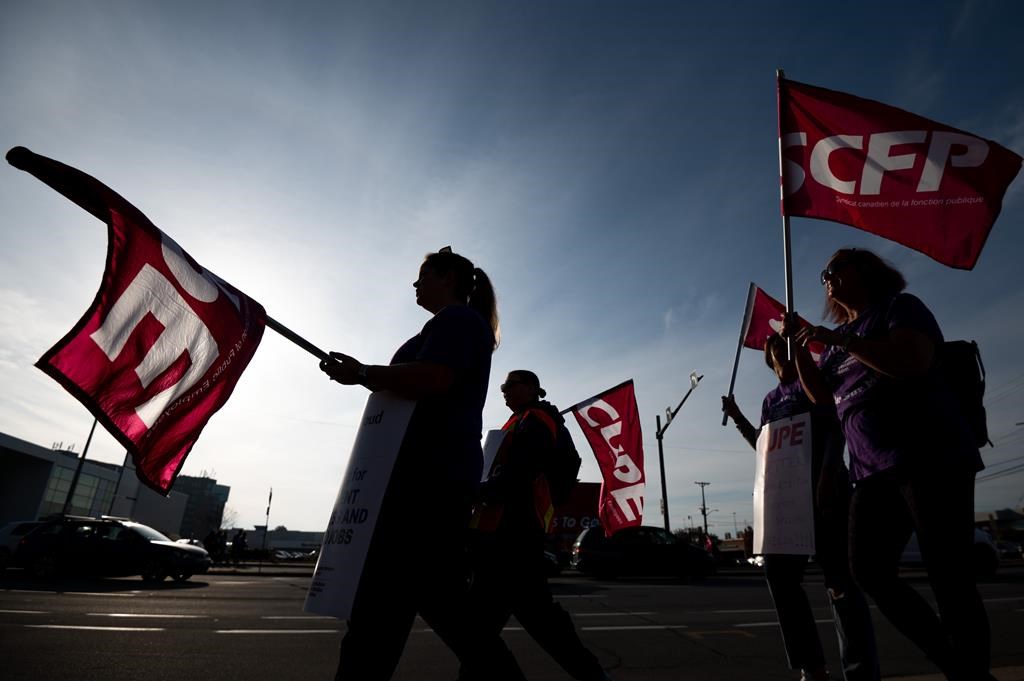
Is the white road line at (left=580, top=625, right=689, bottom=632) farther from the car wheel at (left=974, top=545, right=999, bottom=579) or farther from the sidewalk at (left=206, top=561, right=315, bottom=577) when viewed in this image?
the car wheel at (left=974, top=545, right=999, bottom=579)

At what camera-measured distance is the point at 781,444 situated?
3.00 metres

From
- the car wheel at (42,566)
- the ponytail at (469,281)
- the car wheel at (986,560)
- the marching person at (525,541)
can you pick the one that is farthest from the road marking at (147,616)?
the car wheel at (986,560)

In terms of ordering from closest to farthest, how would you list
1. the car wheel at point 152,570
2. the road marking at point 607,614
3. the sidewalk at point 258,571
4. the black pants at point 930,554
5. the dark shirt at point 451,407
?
the dark shirt at point 451,407 → the black pants at point 930,554 → the road marking at point 607,614 → the car wheel at point 152,570 → the sidewalk at point 258,571

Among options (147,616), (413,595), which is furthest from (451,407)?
(147,616)

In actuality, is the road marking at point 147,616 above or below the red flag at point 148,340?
below

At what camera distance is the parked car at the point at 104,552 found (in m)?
12.1

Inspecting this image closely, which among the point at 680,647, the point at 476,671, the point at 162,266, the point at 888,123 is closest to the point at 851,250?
the point at 888,123

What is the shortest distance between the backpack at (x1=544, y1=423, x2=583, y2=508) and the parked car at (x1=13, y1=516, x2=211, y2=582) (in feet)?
39.3

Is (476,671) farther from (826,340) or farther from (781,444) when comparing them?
(781,444)

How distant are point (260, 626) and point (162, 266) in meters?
5.05

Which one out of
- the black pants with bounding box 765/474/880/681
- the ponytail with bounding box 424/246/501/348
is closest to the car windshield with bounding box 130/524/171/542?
the ponytail with bounding box 424/246/501/348

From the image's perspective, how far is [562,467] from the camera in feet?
10.6

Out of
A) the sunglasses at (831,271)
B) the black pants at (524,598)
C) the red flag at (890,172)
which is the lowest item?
the black pants at (524,598)

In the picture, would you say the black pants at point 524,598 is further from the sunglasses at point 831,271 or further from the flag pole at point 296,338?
the sunglasses at point 831,271
